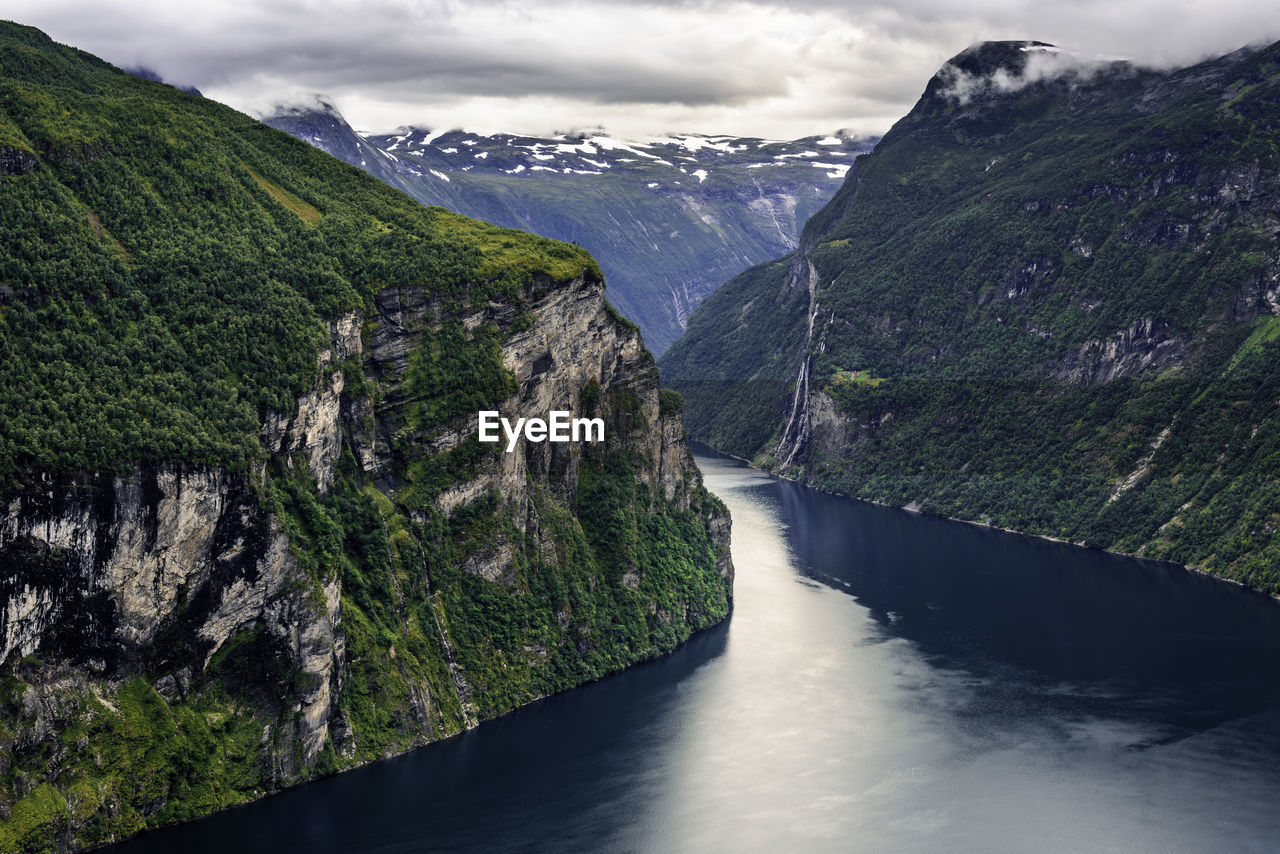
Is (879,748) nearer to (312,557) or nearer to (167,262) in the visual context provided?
(312,557)

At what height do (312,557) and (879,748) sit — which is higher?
(312,557)

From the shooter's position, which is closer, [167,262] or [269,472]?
[269,472]

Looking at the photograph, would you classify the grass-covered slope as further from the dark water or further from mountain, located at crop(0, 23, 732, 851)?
the dark water

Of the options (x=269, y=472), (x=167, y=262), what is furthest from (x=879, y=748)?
(x=167, y=262)

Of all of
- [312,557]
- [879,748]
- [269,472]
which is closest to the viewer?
[312,557]

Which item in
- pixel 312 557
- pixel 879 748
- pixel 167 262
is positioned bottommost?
pixel 879 748

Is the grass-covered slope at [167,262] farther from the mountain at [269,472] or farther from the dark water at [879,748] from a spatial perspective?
the dark water at [879,748]
